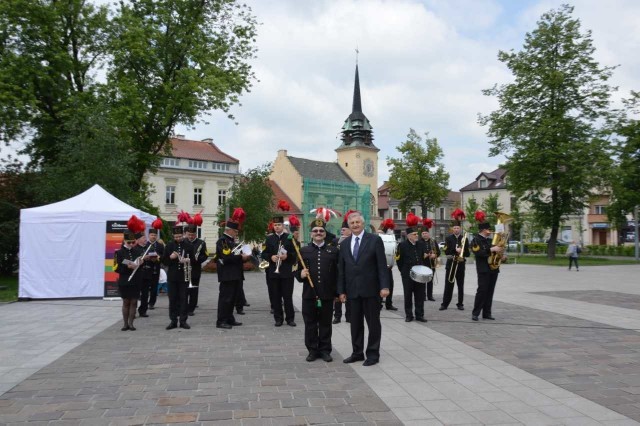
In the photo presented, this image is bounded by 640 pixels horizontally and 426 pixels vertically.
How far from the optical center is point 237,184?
34.0m

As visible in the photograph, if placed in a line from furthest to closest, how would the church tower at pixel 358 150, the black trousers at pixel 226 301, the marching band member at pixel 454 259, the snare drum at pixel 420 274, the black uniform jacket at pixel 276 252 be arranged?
the church tower at pixel 358 150
the marching band member at pixel 454 259
the black uniform jacket at pixel 276 252
the black trousers at pixel 226 301
the snare drum at pixel 420 274

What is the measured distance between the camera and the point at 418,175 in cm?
5138

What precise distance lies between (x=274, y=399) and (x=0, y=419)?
8.39 ft

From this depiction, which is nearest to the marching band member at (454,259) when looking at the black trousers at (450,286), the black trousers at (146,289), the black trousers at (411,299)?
the black trousers at (450,286)

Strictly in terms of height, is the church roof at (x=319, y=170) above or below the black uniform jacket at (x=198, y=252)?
above

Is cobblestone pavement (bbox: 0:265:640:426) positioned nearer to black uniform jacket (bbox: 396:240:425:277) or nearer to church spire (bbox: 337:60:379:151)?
black uniform jacket (bbox: 396:240:425:277)

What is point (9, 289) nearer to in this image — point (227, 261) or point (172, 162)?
point (227, 261)

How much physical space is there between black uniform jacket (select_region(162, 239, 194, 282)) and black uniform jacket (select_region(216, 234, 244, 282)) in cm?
61

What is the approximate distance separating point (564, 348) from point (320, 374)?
3980 mm

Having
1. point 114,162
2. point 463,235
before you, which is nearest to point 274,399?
point 463,235

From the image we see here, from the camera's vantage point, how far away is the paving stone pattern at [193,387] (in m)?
4.98

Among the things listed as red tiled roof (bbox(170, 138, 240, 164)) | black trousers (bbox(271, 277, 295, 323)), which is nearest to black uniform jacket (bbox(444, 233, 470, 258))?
black trousers (bbox(271, 277, 295, 323))

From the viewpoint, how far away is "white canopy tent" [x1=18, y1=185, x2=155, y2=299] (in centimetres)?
1539

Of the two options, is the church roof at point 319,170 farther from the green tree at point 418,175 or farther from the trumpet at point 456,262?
the trumpet at point 456,262
